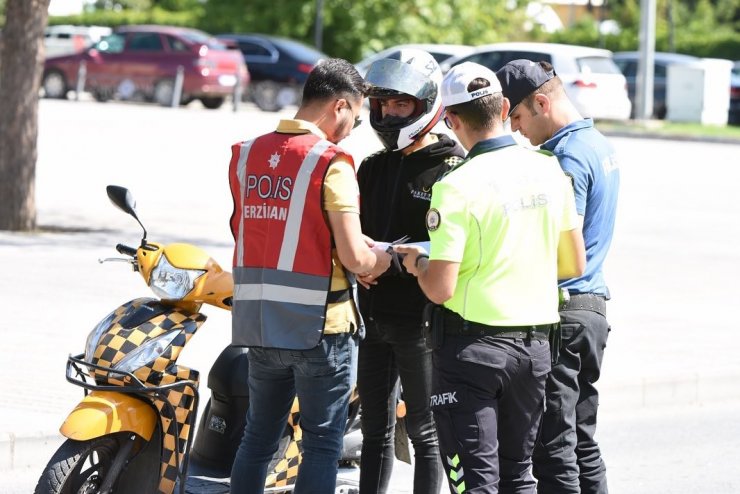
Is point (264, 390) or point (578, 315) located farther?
point (578, 315)

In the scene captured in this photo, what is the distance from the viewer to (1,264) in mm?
10070

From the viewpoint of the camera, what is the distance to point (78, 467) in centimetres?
441

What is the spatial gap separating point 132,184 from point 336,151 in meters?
11.5

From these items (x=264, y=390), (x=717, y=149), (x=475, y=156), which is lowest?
(x=717, y=149)

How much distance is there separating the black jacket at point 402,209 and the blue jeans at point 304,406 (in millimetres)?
306

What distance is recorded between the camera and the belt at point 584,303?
4711 millimetres

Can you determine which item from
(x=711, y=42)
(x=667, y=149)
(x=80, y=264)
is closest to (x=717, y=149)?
(x=667, y=149)

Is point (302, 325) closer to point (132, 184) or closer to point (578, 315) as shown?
point (578, 315)

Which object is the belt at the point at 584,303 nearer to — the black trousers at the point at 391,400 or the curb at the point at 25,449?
the black trousers at the point at 391,400

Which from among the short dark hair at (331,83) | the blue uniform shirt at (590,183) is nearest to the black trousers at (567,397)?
the blue uniform shirt at (590,183)

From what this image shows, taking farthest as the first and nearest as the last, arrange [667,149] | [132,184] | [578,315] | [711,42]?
1. [711,42]
2. [667,149]
3. [132,184]
4. [578,315]

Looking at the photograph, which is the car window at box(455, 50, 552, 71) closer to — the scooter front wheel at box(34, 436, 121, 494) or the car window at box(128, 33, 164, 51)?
the car window at box(128, 33, 164, 51)

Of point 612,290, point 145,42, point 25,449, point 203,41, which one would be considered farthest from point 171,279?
point 145,42

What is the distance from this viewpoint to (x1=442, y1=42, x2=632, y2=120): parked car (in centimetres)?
2492
